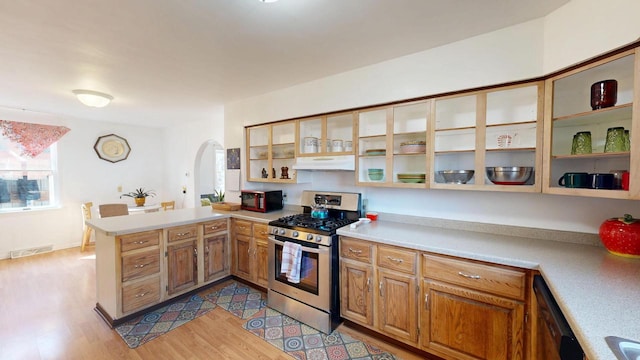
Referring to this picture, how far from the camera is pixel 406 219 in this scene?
99.9 inches

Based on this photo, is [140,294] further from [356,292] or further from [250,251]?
[356,292]

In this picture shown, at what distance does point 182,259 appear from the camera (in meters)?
2.78

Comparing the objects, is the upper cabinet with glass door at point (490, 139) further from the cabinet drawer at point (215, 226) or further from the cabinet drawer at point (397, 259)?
the cabinet drawer at point (215, 226)

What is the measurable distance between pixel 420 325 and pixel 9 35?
143 inches

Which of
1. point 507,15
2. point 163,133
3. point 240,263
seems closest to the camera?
point 507,15

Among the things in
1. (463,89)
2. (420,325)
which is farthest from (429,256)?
(463,89)

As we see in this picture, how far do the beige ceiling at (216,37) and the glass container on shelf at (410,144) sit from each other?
1.64ft

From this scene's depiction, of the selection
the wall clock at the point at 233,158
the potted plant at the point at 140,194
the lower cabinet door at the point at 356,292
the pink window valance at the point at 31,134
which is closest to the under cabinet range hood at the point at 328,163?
the lower cabinet door at the point at 356,292

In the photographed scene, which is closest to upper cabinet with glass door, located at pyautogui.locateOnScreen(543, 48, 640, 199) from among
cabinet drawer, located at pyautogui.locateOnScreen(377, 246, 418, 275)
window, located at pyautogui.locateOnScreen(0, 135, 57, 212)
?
cabinet drawer, located at pyautogui.locateOnScreen(377, 246, 418, 275)

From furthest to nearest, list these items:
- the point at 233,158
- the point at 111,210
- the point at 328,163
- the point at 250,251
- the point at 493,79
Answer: the point at 111,210 < the point at 233,158 < the point at 250,251 < the point at 328,163 < the point at 493,79

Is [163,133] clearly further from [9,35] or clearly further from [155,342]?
[155,342]

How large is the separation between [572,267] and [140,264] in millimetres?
3270

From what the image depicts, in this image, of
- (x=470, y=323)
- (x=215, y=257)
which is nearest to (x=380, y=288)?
(x=470, y=323)

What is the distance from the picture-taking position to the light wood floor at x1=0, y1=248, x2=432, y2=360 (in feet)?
6.61
